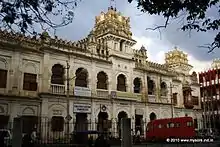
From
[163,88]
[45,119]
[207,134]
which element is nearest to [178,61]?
[163,88]

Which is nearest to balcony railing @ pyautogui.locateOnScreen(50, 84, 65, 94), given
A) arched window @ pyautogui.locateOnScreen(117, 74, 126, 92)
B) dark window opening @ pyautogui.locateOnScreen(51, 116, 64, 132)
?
dark window opening @ pyautogui.locateOnScreen(51, 116, 64, 132)

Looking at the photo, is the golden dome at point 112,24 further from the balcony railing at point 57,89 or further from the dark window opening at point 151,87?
the balcony railing at point 57,89

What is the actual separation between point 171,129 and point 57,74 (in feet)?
45.6

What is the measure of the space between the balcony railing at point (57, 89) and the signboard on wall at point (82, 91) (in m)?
1.50

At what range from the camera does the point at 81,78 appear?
113ft

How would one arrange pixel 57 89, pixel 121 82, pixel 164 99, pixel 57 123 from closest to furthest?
1. pixel 57 123
2. pixel 57 89
3. pixel 121 82
4. pixel 164 99

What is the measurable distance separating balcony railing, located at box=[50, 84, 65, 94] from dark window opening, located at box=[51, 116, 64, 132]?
2.55 metres

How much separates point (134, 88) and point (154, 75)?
165 inches

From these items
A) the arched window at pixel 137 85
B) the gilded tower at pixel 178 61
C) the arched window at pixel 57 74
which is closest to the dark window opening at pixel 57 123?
the arched window at pixel 57 74


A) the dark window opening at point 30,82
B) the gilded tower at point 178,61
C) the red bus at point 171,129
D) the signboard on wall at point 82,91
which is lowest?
the red bus at point 171,129

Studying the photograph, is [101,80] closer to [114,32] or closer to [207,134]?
[114,32]

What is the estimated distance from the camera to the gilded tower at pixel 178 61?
50.5 meters

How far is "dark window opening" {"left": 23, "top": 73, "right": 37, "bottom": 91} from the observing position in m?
30.1

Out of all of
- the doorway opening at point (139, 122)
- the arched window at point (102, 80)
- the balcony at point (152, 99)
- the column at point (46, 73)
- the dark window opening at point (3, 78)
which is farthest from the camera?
the balcony at point (152, 99)
